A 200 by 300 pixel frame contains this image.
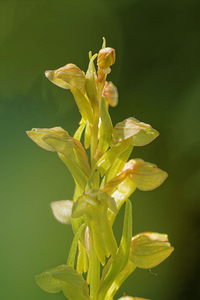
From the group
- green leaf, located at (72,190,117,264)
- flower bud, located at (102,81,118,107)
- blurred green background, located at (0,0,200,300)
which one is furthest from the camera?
blurred green background, located at (0,0,200,300)

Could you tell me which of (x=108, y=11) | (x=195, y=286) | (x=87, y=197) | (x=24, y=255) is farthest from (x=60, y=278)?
(x=108, y=11)

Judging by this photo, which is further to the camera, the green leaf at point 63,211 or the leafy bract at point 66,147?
the green leaf at point 63,211

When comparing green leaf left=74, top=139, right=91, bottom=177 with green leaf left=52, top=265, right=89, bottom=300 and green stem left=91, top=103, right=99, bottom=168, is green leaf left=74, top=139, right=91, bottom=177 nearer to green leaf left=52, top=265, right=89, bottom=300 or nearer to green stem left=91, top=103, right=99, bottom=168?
green stem left=91, top=103, right=99, bottom=168

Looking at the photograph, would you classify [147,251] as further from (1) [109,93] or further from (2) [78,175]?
(1) [109,93]

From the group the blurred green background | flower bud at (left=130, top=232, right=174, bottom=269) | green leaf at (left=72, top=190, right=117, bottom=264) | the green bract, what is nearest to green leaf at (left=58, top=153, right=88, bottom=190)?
the green bract

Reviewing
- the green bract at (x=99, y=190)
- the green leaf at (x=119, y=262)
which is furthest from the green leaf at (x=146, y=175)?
the green leaf at (x=119, y=262)

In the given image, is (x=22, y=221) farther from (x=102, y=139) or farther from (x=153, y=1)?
(x=153, y=1)

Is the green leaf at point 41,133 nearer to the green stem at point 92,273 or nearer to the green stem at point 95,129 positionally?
the green stem at point 95,129
